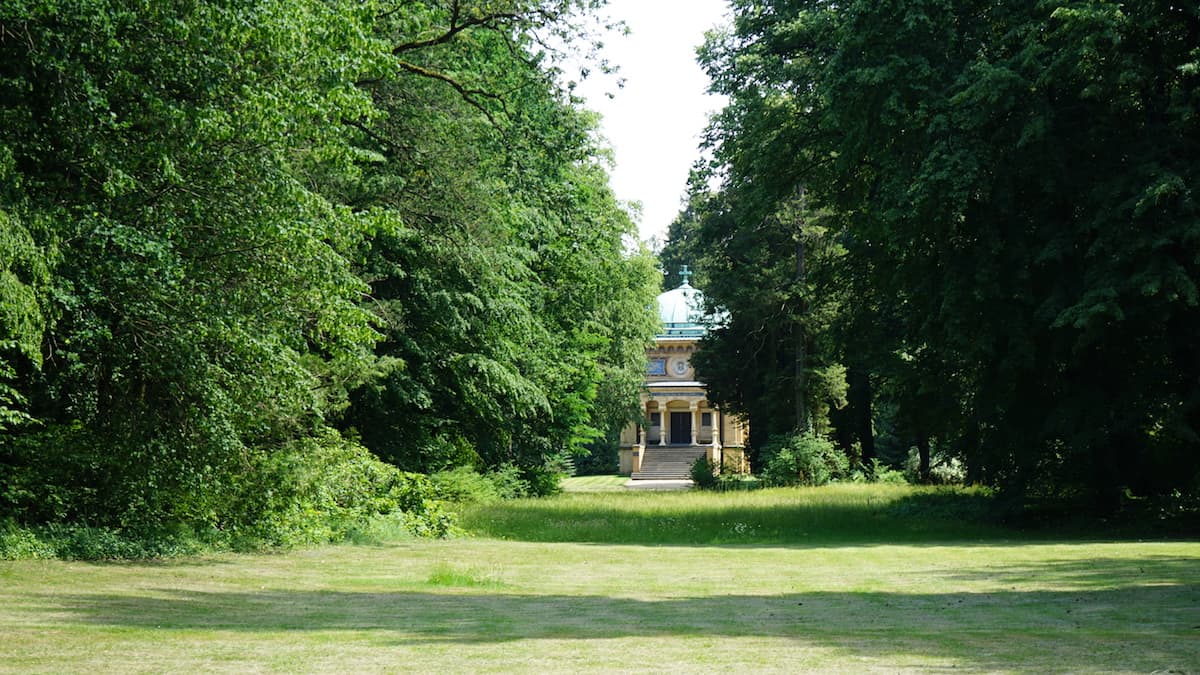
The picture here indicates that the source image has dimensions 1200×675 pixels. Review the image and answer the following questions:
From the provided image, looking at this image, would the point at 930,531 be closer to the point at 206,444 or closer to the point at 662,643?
the point at 206,444

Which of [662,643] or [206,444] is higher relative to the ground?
[206,444]

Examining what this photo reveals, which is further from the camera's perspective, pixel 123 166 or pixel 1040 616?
pixel 123 166

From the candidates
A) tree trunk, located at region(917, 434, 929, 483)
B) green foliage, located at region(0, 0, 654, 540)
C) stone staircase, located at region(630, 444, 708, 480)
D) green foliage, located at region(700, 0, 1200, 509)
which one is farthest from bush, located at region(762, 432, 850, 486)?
stone staircase, located at region(630, 444, 708, 480)

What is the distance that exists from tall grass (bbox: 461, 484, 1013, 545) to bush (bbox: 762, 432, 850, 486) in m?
9.72

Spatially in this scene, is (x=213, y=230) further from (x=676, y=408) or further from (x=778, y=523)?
(x=676, y=408)

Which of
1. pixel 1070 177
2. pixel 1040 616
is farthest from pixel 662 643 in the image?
pixel 1070 177

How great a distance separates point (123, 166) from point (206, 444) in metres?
→ 3.95

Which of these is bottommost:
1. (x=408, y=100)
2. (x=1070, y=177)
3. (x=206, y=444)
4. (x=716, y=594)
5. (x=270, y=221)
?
(x=716, y=594)

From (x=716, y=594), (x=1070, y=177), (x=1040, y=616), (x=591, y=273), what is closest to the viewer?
(x=1040, y=616)

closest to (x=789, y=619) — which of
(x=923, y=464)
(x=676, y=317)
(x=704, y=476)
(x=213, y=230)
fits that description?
(x=213, y=230)

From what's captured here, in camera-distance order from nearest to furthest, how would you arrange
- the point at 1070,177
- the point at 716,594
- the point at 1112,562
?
the point at 716,594 < the point at 1112,562 < the point at 1070,177

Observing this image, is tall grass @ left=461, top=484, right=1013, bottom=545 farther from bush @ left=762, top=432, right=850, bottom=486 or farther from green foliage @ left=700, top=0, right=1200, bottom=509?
bush @ left=762, top=432, right=850, bottom=486

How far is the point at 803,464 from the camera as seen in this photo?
42.7 meters

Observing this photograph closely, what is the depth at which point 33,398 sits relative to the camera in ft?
52.3
